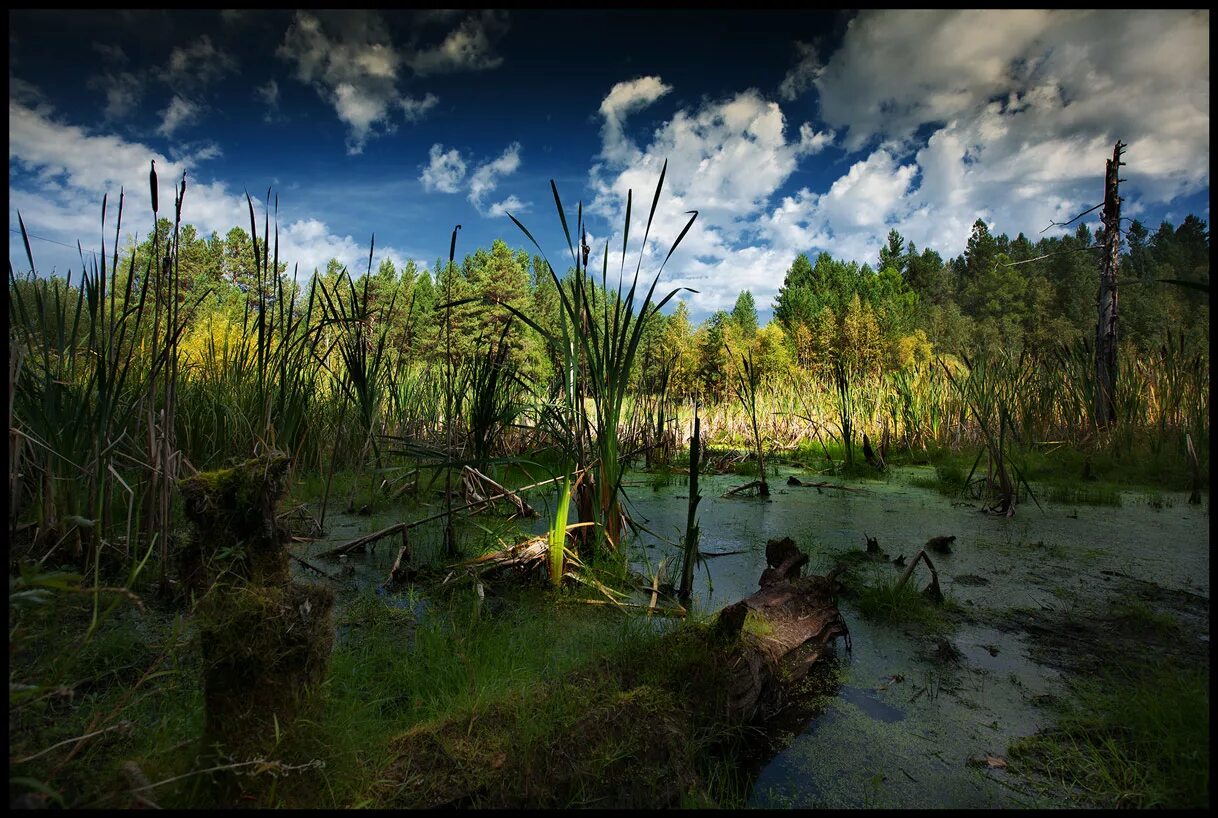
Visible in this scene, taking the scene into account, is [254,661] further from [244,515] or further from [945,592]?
[945,592]

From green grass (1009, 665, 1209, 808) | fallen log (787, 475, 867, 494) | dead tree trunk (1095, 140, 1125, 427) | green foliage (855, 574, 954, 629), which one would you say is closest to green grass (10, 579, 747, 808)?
green grass (1009, 665, 1209, 808)

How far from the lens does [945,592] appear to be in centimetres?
198

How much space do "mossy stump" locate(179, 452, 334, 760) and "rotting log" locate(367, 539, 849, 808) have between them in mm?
205

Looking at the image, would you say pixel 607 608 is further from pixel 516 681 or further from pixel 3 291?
pixel 3 291

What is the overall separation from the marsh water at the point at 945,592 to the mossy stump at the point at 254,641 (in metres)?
0.82

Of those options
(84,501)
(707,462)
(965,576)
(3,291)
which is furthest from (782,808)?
(707,462)

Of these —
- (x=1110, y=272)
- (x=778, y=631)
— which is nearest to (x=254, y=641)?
(x=778, y=631)

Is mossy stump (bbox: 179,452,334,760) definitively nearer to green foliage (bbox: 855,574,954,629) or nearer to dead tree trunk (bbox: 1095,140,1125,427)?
green foliage (bbox: 855,574,954,629)

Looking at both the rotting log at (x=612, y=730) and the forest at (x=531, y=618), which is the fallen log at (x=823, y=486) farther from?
the rotting log at (x=612, y=730)

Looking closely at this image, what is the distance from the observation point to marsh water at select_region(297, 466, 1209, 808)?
1.07m

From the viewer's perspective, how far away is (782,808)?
0.95 metres

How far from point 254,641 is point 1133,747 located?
159 centimetres

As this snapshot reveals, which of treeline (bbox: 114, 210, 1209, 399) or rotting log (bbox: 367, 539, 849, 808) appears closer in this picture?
rotting log (bbox: 367, 539, 849, 808)

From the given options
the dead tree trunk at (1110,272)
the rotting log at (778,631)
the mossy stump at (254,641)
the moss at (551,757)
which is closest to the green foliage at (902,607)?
the rotting log at (778,631)
